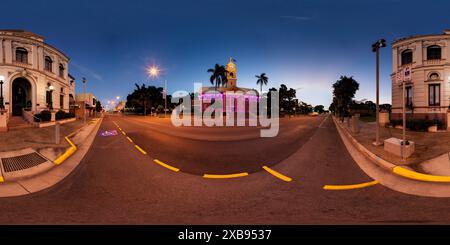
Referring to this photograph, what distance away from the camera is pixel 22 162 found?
8203mm

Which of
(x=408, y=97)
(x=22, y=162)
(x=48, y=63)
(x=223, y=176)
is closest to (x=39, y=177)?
(x=22, y=162)

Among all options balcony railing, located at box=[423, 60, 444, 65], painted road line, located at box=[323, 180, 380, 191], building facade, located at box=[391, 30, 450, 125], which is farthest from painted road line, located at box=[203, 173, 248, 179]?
balcony railing, located at box=[423, 60, 444, 65]

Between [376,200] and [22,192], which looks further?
[22,192]

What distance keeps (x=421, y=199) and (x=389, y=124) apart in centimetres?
2035

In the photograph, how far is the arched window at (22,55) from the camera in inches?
1132

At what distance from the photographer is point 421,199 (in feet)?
16.7

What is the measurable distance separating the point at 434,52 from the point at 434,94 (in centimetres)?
509

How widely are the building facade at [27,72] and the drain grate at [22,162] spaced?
2286 cm

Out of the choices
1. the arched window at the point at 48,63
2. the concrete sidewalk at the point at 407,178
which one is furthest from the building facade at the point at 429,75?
the arched window at the point at 48,63

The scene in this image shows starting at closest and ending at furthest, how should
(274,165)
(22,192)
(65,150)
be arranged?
1. (22,192)
2. (274,165)
3. (65,150)

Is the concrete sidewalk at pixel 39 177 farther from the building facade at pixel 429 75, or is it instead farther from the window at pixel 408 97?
the window at pixel 408 97
